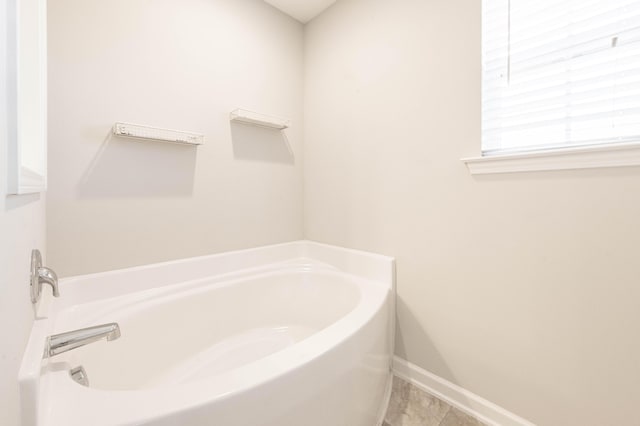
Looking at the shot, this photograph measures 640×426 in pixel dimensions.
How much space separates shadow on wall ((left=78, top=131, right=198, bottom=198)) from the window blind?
155cm

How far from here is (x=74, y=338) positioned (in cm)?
76

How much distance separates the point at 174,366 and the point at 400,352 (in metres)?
1.20

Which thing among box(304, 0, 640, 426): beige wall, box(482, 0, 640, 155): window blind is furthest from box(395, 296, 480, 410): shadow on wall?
box(482, 0, 640, 155): window blind

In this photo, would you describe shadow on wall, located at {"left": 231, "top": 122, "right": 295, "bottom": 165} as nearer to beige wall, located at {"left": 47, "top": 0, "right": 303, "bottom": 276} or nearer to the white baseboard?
beige wall, located at {"left": 47, "top": 0, "right": 303, "bottom": 276}

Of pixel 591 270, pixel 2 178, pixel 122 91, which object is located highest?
pixel 122 91

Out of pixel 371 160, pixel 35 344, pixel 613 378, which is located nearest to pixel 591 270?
pixel 613 378

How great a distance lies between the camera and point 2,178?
40 centimetres

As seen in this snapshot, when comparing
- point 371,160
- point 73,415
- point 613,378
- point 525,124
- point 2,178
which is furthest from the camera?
point 371,160

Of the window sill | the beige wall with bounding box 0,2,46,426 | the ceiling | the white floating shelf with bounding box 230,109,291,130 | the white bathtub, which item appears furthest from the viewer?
the ceiling

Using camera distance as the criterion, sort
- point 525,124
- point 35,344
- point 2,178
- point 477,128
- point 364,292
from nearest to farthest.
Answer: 1. point 2,178
2. point 35,344
3. point 525,124
4. point 477,128
5. point 364,292

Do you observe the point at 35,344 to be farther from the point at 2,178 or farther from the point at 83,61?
the point at 83,61

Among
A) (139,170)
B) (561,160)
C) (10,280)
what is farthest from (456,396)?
(139,170)

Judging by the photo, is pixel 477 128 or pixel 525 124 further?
pixel 477 128

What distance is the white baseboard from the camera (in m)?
1.10
